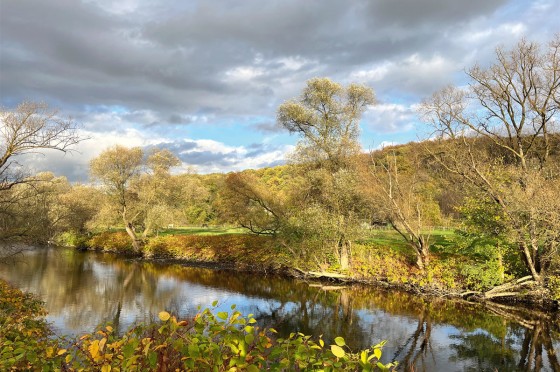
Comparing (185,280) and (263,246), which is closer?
(185,280)

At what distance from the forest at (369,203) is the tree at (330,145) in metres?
0.08

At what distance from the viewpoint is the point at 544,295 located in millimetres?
19016

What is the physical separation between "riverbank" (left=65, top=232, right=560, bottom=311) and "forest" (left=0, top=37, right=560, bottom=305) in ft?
0.31

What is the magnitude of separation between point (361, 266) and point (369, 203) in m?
4.06

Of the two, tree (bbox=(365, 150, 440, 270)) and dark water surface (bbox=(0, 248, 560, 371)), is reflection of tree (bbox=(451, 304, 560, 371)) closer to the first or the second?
dark water surface (bbox=(0, 248, 560, 371))

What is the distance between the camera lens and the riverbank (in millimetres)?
20141

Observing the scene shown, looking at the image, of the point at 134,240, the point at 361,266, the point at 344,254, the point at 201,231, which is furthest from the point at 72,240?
the point at 361,266

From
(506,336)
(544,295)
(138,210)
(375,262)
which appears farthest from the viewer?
(138,210)

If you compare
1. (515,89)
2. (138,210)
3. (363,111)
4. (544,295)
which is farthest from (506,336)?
(138,210)

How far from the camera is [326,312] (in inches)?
723

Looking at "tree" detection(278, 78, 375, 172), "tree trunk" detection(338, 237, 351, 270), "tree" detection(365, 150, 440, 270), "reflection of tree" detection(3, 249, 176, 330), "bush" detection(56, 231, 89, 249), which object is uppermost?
"tree" detection(278, 78, 375, 172)

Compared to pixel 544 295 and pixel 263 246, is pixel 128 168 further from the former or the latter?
pixel 544 295

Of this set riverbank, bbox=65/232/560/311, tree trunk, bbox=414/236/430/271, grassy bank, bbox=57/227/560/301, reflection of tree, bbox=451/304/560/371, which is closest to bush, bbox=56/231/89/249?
riverbank, bbox=65/232/560/311

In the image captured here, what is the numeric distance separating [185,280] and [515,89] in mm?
22397
